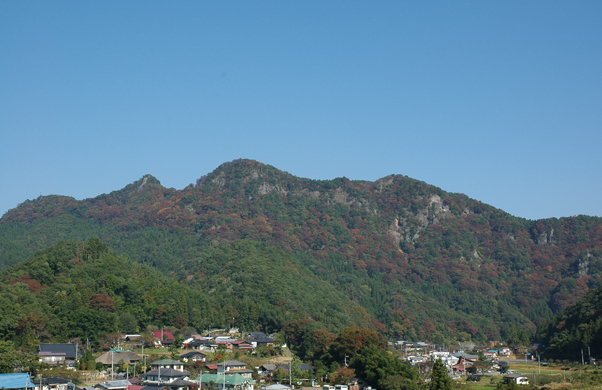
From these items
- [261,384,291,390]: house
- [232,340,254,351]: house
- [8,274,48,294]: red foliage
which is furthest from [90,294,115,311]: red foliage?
[261,384,291,390]: house

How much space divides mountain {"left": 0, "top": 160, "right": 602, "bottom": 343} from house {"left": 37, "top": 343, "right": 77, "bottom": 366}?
5089cm

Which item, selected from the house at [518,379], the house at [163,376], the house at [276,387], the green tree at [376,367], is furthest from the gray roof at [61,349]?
the house at [518,379]

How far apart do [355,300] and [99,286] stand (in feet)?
197

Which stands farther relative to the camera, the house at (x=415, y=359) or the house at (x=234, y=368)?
the house at (x=415, y=359)

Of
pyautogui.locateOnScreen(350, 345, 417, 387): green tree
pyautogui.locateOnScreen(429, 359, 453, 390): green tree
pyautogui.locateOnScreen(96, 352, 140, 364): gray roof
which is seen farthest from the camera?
pyautogui.locateOnScreen(96, 352, 140, 364): gray roof

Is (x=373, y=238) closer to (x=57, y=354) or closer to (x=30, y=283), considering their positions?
(x=30, y=283)

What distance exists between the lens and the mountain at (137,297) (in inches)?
2394

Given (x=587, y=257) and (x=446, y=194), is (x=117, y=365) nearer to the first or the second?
(x=587, y=257)

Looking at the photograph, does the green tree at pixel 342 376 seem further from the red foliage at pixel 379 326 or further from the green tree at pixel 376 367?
the red foliage at pixel 379 326

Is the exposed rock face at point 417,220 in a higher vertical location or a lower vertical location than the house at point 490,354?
higher

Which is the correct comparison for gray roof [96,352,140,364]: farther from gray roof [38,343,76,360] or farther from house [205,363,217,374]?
house [205,363,217,374]

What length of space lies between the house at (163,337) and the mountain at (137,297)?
208 centimetres

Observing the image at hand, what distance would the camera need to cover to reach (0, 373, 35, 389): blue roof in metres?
42.6

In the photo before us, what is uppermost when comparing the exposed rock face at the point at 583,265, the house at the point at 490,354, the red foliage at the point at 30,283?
the exposed rock face at the point at 583,265
